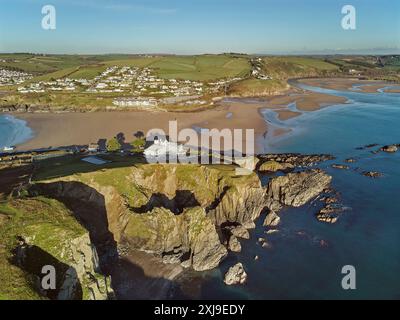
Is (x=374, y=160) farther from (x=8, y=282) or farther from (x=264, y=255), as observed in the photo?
(x=8, y=282)

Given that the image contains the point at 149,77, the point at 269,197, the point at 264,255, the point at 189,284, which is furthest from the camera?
the point at 149,77

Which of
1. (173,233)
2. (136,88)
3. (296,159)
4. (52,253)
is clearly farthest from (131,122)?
(52,253)

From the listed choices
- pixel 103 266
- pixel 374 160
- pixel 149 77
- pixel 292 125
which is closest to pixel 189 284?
pixel 103 266

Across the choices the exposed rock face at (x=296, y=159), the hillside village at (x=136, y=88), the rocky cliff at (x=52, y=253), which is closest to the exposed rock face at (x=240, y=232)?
the rocky cliff at (x=52, y=253)

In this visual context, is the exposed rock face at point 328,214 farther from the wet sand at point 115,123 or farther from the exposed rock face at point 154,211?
the wet sand at point 115,123

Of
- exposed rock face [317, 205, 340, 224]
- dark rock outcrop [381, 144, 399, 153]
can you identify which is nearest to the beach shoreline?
dark rock outcrop [381, 144, 399, 153]

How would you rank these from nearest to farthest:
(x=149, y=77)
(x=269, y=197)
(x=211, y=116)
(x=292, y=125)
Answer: (x=269, y=197), (x=292, y=125), (x=211, y=116), (x=149, y=77)

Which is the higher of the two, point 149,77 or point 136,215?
point 149,77
